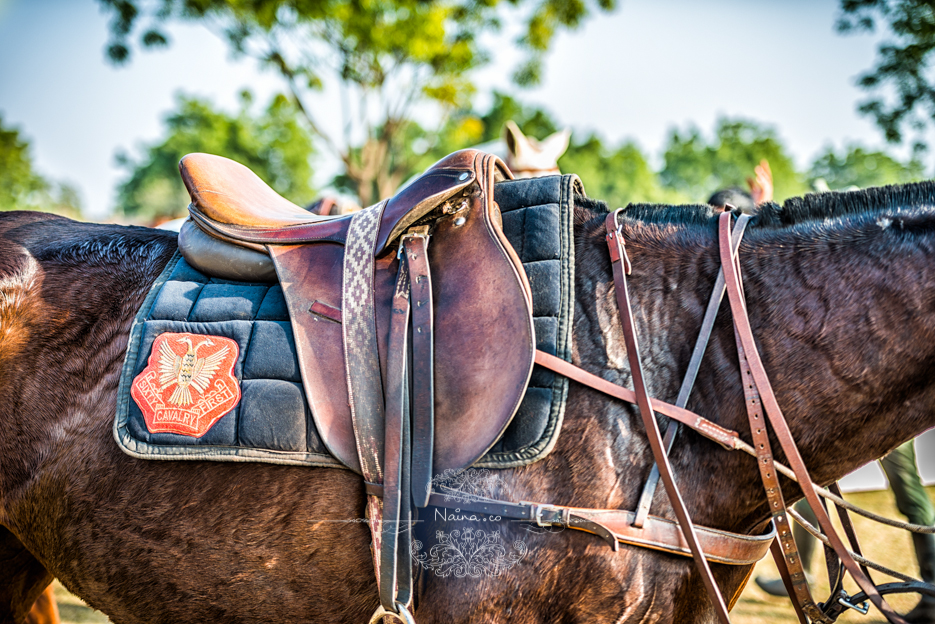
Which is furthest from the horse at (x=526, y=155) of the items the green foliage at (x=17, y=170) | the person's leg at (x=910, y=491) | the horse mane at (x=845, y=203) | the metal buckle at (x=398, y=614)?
the green foliage at (x=17, y=170)

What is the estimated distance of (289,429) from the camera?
1325mm

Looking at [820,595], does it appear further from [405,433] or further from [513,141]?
[513,141]

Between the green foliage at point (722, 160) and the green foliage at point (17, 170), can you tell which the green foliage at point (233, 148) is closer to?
the green foliage at point (17, 170)

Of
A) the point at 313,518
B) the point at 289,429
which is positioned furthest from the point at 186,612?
the point at 289,429

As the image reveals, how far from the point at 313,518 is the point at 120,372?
0.68m

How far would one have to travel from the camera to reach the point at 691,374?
4.19 feet

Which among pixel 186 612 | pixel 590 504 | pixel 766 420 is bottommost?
pixel 186 612

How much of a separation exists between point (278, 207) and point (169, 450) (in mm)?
915

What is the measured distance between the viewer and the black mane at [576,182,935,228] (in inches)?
53.1

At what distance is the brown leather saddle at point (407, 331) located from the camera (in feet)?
4.17

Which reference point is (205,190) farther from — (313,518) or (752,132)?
(752,132)
